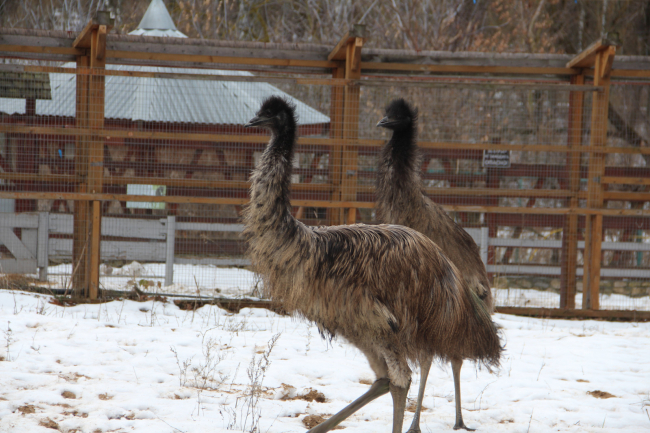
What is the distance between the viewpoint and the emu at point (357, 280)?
3.17 meters

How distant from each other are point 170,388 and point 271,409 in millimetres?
731

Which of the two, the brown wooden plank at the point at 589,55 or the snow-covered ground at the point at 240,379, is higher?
the brown wooden plank at the point at 589,55

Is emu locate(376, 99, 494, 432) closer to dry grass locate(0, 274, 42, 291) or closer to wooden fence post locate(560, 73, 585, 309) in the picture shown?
wooden fence post locate(560, 73, 585, 309)

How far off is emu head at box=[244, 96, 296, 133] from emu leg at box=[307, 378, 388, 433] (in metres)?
1.45

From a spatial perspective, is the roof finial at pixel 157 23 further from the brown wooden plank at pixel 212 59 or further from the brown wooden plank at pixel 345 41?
the brown wooden plank at pixel 345 41

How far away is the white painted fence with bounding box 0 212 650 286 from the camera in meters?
7.42

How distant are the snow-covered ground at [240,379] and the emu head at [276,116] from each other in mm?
1544

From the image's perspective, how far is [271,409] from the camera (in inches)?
161

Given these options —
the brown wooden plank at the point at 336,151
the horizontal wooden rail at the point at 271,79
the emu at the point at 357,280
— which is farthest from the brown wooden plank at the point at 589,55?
the emu at the point at 357,280

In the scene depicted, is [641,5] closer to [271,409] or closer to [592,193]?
[592,193]

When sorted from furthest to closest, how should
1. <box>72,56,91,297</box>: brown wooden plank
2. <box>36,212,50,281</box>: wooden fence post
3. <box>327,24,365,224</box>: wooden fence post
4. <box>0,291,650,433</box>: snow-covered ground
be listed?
<box>36,212,50,281</box>: wooden fence post < <box>327,24,365,224</box>: wooden fence post < <box>72,56,91,297</box>: brown wooden plank < <box>0,291,650,433</box>: snow-covered ground

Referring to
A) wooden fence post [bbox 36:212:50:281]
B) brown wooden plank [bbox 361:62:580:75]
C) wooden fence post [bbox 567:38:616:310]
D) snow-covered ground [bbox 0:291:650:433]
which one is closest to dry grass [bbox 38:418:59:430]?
snow-covered ground [bbox 0:291:650:433]

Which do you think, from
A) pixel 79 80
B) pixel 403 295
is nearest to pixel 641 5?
pixel 79 80

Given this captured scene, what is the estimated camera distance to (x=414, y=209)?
180 inches
